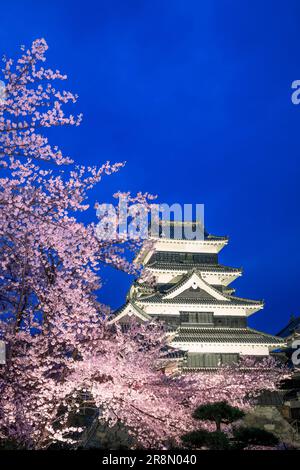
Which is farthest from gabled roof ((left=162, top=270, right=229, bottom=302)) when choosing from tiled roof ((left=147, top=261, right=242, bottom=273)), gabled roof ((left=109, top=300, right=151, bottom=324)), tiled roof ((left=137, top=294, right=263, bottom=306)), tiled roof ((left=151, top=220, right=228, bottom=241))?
tiled roof ((left=151, top=220, right=228, bottom=241))

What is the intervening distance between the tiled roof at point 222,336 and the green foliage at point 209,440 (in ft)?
49.5

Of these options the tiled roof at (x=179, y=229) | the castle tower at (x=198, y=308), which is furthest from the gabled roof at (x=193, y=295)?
the tiled roof at (x=179, y=229)

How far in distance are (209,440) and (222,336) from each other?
16923 mm

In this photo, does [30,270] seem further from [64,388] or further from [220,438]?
[220,438]

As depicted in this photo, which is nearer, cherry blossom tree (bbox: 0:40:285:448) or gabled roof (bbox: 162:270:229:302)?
cherry blossom tree (bbox: 0:40:285:448)

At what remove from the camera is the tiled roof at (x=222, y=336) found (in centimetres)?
2592

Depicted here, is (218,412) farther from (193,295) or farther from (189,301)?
(193,295)

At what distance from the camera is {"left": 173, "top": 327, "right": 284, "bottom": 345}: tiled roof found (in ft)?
85.0

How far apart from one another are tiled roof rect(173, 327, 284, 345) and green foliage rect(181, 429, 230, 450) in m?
15.1

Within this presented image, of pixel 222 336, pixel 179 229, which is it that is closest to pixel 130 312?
pixel 222 336

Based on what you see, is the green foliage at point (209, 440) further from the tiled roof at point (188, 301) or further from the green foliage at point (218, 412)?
the tiled roof at point (188, 301)

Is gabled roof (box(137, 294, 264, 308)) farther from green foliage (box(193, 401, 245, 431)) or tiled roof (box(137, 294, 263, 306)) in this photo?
green foliage (box(193, 401, 245, 431))

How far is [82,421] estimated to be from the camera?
16.7 m
